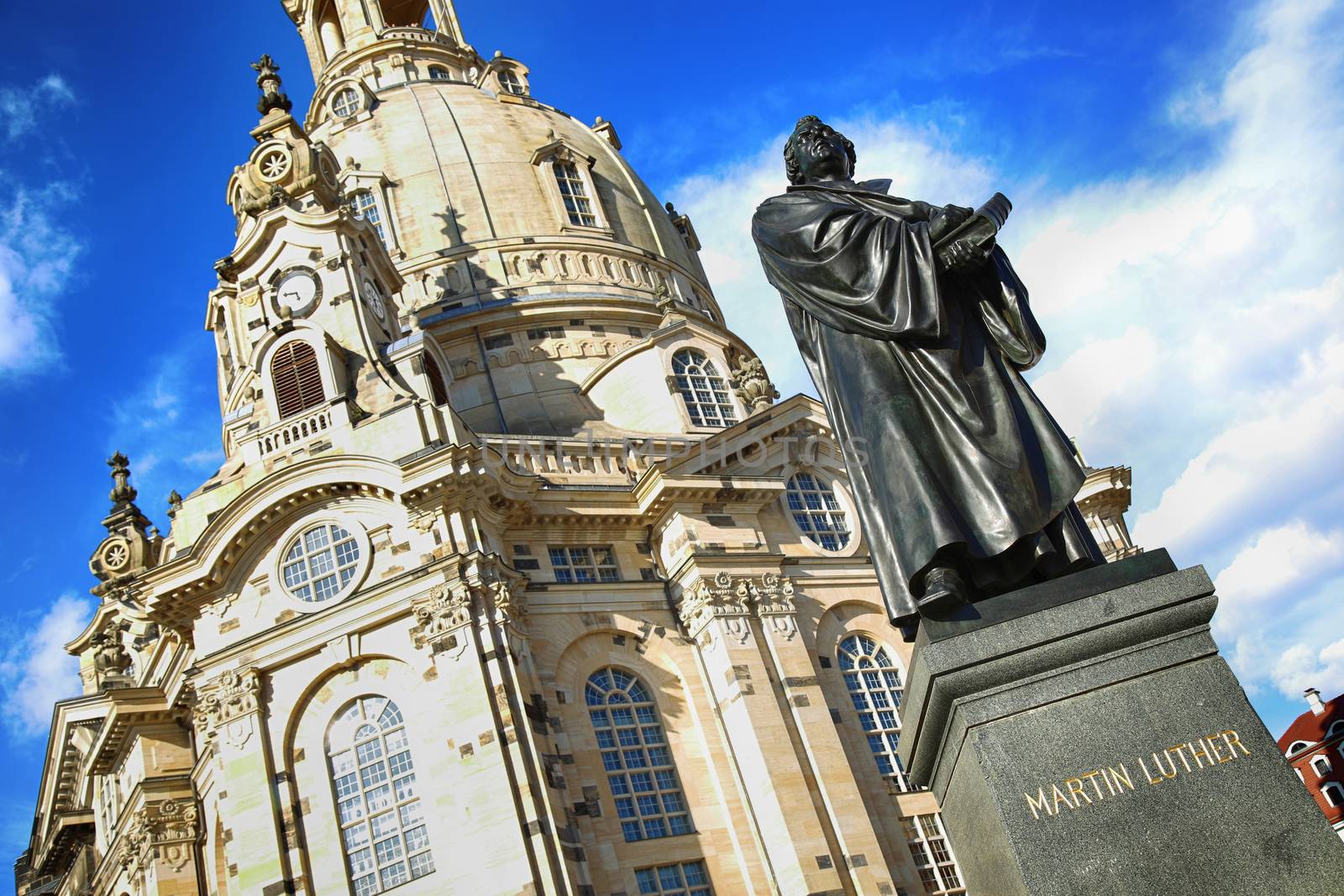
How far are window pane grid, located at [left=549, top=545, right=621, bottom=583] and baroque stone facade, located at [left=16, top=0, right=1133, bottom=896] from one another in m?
0.09

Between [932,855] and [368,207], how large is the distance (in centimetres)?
2935

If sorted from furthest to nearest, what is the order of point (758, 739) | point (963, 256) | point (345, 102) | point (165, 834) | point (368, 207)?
point (345, 102) → point (368, 207) → point (165, 834) → point (758, 739) → point (963, 256)

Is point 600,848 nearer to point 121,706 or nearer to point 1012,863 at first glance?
point 121,706

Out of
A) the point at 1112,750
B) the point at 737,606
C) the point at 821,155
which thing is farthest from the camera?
the point at 737,606

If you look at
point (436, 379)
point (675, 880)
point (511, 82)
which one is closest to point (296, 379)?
point (436, 379)

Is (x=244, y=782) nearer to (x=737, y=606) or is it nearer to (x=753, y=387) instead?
(x=737, y=606)

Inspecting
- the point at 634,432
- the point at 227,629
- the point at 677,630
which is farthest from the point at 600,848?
the point at 634,432

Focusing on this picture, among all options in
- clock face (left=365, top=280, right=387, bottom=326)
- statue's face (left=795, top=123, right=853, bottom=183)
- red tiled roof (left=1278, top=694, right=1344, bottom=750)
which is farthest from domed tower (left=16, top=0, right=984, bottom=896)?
red tiled roof (left=1278, top=694, right=1344, bottom=750)

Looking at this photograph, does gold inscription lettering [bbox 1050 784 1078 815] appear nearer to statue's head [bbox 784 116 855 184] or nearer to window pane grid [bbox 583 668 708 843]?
statue's head [bbox 784 116 855 184]

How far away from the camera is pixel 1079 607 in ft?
21.2

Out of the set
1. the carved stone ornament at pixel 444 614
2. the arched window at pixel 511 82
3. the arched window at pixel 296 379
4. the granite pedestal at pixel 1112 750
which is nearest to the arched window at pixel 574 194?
the arched window at pixel 511 82

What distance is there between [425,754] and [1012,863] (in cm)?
2060

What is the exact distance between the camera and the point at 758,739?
27.6m

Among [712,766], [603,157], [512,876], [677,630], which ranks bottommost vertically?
[512,876]
